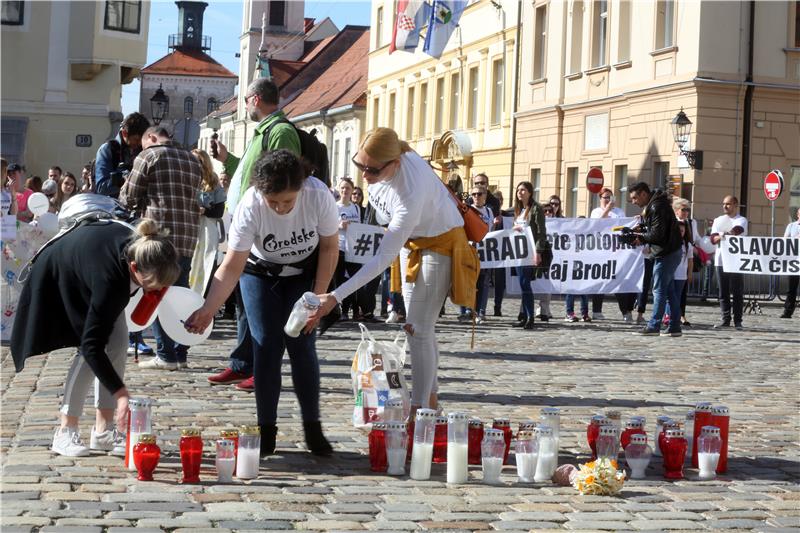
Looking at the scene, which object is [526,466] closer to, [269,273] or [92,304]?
[269,273]

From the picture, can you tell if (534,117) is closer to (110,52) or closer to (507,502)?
(110,52)

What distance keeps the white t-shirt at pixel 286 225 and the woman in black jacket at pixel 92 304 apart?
422 millimetres

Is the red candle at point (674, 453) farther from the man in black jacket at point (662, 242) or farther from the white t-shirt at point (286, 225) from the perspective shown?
the man in black jacket at point (662, 242)

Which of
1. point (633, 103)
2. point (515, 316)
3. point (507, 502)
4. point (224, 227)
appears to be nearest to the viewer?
point (507, 502)

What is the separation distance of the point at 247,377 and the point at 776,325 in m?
13.1

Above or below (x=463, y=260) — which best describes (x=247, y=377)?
below

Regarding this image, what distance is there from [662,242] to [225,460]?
1175cm

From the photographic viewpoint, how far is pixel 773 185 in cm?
3219

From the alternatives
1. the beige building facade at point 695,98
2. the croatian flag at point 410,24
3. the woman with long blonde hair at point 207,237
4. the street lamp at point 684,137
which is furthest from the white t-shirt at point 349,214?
the croatian flag at point 410,24

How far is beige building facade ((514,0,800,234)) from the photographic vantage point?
108 feet

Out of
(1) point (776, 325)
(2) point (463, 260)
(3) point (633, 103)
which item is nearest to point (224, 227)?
(2) point (463, 260)

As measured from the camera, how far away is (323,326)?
8.05 metres

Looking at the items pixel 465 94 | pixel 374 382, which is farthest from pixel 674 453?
pixel 465 94

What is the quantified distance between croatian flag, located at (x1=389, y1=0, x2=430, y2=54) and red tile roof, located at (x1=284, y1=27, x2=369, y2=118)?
2343 cm
